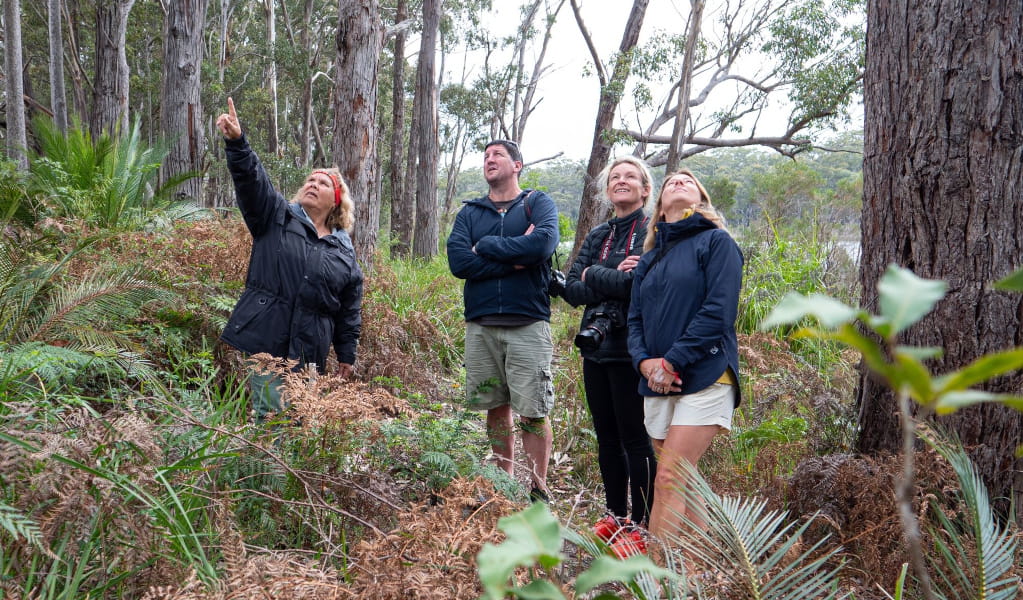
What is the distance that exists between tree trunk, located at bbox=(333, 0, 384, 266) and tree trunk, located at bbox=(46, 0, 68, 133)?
10776mm

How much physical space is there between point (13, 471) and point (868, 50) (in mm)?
3500

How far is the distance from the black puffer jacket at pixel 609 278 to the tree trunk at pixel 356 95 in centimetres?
396

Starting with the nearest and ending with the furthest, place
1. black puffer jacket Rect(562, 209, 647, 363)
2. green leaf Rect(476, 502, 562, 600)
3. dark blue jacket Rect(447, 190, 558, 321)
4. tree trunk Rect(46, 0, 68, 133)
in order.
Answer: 1. green leaf Rect(476, 502, 562, 600)
2. black puffer jacket Rect(562, 209, 647, 363)
3. dark blue jacket Rect(447, 190, 558, 321)
4. tree trunk Rect(46, 0, 68, 133)

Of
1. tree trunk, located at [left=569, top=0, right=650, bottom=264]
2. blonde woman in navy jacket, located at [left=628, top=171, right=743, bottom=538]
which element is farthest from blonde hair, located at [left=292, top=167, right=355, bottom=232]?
tree trunk, located at [left=569, top=0, right=650, bottom=264]

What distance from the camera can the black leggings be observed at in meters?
3.57

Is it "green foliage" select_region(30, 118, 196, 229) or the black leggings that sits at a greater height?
"green foliage" select_region(30, 118, 196, 229)

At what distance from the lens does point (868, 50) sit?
10.1 ft

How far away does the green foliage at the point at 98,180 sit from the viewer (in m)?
5.53

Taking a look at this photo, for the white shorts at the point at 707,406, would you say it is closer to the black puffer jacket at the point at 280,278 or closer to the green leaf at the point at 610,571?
the black puffer jacket at the point at 280,278

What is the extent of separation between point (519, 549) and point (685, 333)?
2580mm

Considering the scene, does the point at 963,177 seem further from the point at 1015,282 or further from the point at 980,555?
the point at 1015,282

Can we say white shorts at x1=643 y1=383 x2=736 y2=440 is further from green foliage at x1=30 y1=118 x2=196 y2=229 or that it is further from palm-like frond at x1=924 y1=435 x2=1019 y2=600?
green foliage at x1=30 y1=118 x2=196 y2=229

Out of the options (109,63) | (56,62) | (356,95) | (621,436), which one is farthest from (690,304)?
(109,63)

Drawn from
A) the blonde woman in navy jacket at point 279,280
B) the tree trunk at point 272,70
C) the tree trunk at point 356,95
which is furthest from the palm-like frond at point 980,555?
the tree trunk at point 272,70
